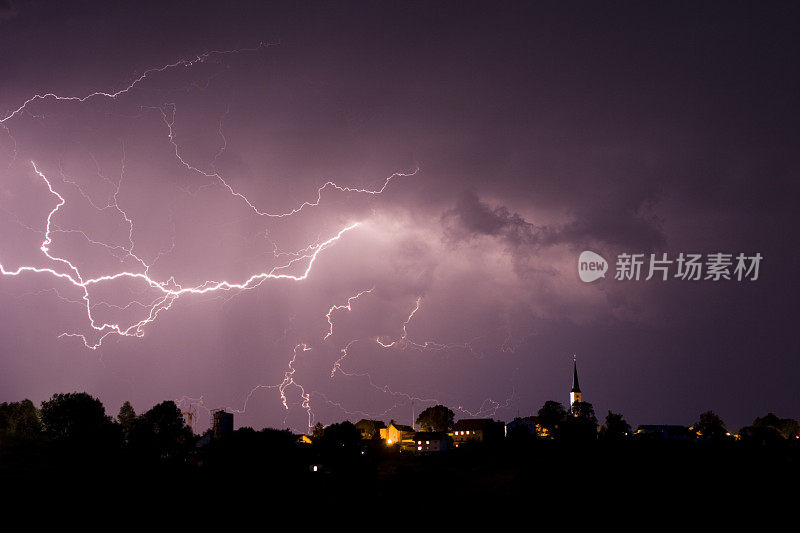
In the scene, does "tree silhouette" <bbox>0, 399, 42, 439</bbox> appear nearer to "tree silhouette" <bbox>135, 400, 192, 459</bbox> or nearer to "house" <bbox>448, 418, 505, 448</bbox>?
"tree silhouette" <bbox>135, 400, 192, 459</bbox>

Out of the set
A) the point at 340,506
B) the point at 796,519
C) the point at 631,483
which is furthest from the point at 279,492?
the point at 796,519

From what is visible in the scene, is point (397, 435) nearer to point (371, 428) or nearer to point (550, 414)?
point (371, 428)

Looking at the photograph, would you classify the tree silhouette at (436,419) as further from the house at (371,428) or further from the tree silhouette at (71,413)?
the tree silhouette at (71,413)

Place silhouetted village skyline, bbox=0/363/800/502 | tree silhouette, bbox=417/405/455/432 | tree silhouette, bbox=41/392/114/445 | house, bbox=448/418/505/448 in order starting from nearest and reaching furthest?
silhouetted village skyline, bbox=0/363/800/502 < tree silhouette, bbox=41/392/114/445 < house, bbox=448/418/505/448 < tree silhouette, bbox=417/405/455/432

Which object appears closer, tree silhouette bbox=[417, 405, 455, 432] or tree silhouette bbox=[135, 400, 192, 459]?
tree silhouette bbox=[135, 400, 192, 459]

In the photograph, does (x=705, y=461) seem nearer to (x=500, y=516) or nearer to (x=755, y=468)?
(x=755, y=468)

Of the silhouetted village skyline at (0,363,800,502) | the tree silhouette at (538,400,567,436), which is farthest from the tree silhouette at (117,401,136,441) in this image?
the tree silhouette at (538,400,567,436)

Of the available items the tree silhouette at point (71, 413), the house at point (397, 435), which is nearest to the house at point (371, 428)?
the house at point (397, 435)

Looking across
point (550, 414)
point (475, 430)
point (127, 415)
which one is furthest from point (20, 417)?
point (550, 414)

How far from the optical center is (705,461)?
3622cm

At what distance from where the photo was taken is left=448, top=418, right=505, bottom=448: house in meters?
84.1

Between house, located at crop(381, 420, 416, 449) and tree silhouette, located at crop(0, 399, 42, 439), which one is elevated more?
tree silhouette, located at crop(0, 399, 42, 439)

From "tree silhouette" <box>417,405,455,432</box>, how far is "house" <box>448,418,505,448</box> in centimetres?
552

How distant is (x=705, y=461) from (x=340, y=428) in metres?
Answer: 36.1
